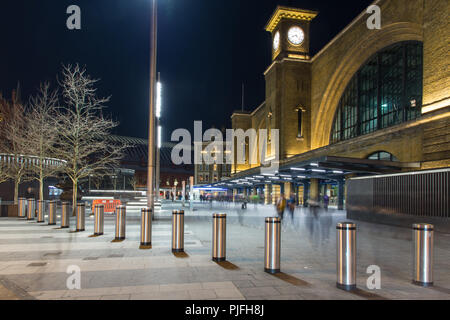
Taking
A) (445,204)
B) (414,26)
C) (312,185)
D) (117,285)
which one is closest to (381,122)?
(414,26)

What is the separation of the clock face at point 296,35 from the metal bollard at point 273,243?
4919 cm

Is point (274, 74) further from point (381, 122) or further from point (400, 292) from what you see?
point (400, 292)

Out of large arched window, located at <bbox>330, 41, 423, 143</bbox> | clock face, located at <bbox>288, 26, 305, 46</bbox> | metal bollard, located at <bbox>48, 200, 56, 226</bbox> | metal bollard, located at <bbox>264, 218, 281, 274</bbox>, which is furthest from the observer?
clock face, located at <bbox>288, 26, 305, 46</bbox>

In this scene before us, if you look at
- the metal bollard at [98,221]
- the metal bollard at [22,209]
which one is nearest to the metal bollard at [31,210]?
the metal bollard at [22,209]

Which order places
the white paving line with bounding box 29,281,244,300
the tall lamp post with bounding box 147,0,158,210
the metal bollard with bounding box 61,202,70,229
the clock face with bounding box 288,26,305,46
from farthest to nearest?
1. the clock face with bounding box 288,26,305,46
2. the tall lamp post with bounding box 147,0,158,210
3. the metal bollard with bounding box 61,202,70,229
4. the white paving line with bounding box 29,281,244,300

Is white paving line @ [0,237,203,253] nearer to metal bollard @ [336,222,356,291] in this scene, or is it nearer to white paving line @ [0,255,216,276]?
white paving line @ [0,255,216,276]

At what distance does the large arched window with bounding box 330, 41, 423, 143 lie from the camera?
28719 millimetres

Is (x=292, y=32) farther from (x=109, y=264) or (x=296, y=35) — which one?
(x=109, y=264)

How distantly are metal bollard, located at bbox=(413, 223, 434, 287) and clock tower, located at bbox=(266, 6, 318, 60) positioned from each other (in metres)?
47.6

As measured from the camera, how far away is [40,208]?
16.6 m

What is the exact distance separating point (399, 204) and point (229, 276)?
1332cm

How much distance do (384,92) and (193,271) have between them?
31.0 meters

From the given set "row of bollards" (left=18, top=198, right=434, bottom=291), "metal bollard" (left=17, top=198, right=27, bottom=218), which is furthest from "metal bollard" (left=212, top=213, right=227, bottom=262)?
"metal bollard" (left=17, top=198, right=27, bottom=218)

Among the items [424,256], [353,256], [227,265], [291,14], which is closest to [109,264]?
[227,265]
